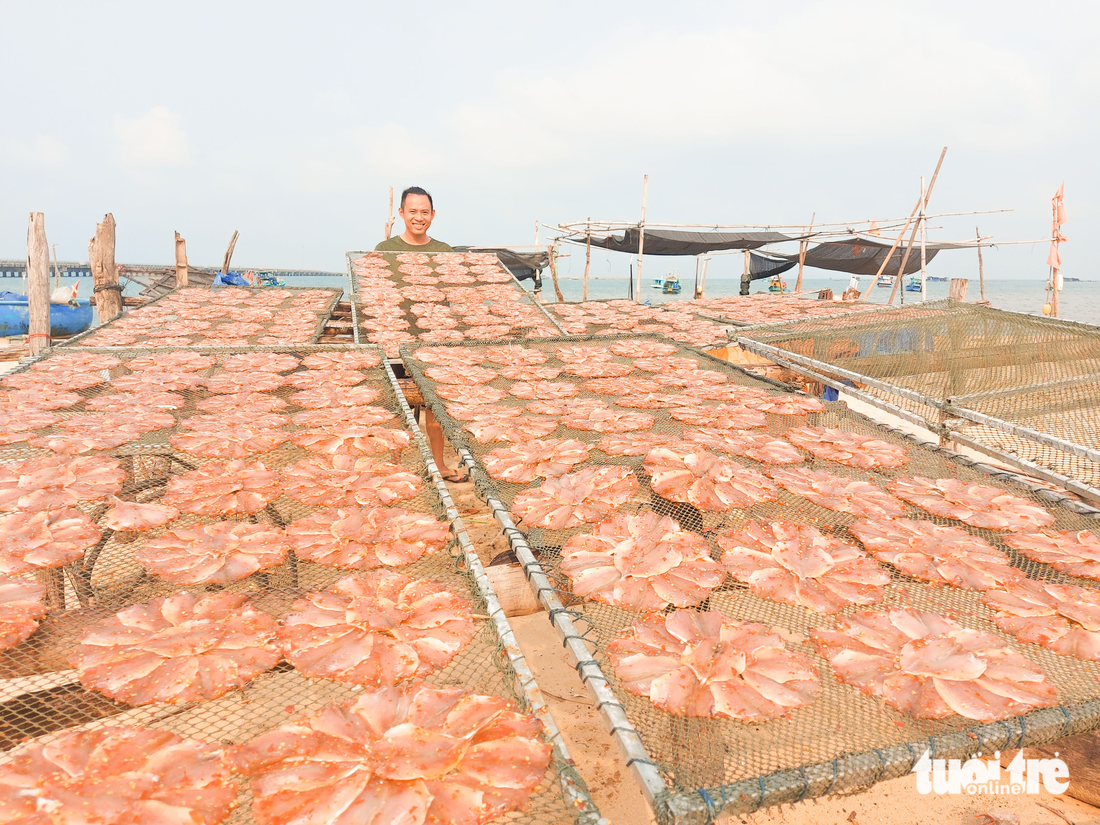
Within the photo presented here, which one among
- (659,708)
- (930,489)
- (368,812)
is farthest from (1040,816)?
(368,812)

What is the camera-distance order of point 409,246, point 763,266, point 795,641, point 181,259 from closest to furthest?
point 795,641 → point 409,246 → point 181,259 → point 763,266

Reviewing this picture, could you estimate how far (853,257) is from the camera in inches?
797

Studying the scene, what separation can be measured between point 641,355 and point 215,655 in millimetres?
5561

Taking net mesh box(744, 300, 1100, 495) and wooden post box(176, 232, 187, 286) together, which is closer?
net mesh box(744, 300, 1100, 495)

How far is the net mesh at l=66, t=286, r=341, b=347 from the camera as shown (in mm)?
7250

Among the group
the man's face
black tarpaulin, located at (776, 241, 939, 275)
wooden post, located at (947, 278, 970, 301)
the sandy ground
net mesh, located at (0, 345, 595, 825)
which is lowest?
the sandy ground

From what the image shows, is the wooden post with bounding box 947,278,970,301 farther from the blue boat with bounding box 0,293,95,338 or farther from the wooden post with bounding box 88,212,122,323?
the blue boat with bounding box 0,293,95,338

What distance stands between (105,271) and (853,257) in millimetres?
22447

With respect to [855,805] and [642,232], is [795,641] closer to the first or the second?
[855,805]

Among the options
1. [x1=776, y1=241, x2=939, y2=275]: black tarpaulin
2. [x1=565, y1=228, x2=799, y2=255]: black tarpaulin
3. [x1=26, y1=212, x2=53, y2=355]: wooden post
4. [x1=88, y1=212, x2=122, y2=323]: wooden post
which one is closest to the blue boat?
[x1=88, y1=212, x2=122, y2=323]: wooden post

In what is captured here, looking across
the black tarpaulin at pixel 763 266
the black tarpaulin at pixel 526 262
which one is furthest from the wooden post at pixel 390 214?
the black tarpaulin at pixel 763 266

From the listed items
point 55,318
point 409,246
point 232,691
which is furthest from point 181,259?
point 232,691

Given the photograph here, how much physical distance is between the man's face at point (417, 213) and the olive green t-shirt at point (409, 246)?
33 centimetres

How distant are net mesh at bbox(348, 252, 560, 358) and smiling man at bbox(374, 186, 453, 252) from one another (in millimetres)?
610
